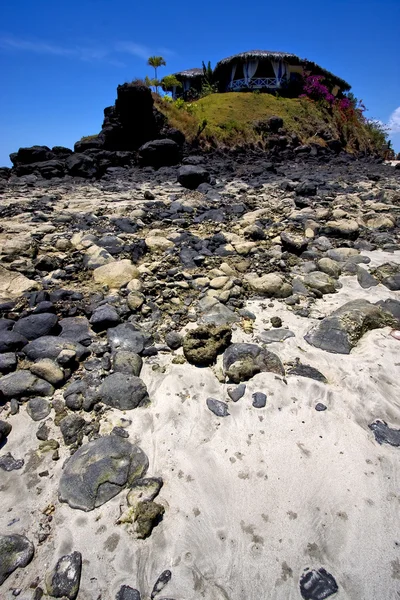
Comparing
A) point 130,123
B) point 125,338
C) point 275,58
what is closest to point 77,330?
point 125,338

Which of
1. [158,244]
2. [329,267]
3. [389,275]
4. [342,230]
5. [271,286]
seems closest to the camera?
[271,286]

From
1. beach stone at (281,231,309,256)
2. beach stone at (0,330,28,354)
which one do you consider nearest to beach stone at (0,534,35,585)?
beach stone at (0,330,28,354)

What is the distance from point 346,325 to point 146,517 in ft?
8.30

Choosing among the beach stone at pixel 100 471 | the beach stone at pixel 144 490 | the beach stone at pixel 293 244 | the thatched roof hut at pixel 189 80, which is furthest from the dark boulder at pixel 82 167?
the thatched roof hut at pixel 189 80

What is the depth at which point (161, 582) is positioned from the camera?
5.35ft

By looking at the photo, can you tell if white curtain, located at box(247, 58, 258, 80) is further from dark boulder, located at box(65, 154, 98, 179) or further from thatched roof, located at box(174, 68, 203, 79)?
dark boulder, located at box(65, 154, 98, 179)

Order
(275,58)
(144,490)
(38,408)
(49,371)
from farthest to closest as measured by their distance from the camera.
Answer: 1. (275,58)
2. (49,371)
3. (38,408)
4. (144,490)

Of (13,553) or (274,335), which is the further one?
(274,335)

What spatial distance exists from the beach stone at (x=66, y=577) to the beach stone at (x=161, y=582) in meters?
0.37

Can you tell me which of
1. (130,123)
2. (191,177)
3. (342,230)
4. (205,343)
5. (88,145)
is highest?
(130,123)

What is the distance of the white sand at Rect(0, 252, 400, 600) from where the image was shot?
1659 millimetres

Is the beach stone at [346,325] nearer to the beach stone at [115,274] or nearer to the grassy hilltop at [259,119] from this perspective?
the beach stone at [115,274]

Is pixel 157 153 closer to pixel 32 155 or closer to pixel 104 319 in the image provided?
pixel 32 155

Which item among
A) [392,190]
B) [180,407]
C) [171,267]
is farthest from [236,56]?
[180,407]
